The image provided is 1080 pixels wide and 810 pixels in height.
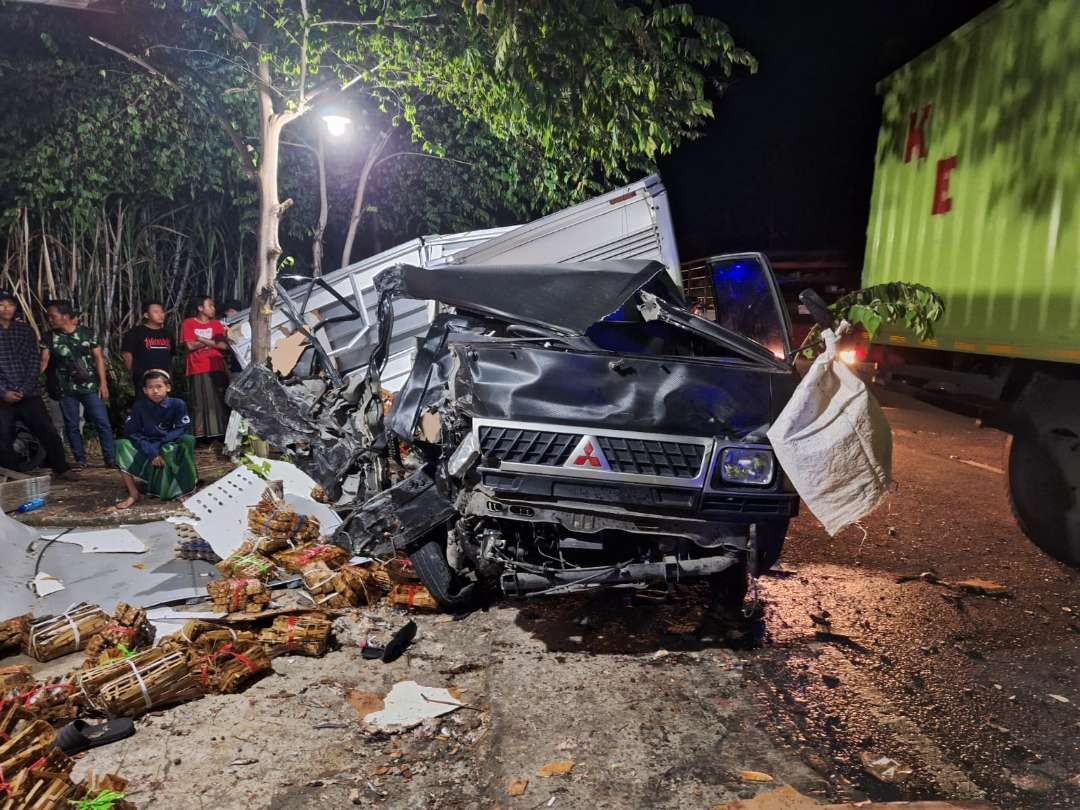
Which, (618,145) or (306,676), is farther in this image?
(618,145)

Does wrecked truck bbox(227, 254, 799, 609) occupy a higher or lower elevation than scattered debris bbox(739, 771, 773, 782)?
higher

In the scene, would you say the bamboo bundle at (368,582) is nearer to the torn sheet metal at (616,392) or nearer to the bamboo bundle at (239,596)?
the bamboo bundle at (239,596)

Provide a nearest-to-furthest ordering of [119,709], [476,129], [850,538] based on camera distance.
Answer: [119,709]
[850,538]
[476,129]

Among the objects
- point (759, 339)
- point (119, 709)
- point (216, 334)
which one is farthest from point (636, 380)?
point (216, 334)

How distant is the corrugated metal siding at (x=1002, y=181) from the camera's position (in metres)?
4.40

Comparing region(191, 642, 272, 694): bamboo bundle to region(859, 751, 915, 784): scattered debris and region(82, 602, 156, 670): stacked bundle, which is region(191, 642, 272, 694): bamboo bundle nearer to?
region(82, 602, 156, 670): stacked bundle

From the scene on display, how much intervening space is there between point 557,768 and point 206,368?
672 centimetres

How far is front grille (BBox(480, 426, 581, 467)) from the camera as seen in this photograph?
3131mm

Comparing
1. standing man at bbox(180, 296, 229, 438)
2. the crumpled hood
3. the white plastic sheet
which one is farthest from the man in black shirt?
the white plastic sheet

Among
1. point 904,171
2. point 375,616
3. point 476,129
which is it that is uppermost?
point 476,129

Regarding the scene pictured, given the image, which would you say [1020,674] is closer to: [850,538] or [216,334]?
[850,538]

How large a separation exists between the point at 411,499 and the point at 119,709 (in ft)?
4.73

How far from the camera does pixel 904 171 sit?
662cm

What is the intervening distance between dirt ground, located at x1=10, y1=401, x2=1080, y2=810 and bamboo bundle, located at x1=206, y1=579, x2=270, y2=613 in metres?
0.54
